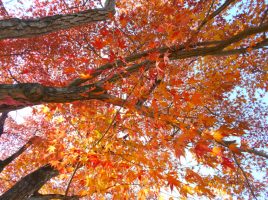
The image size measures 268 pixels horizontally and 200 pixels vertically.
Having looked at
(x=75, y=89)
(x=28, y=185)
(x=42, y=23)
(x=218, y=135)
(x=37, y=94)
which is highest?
(x=42, y=23)

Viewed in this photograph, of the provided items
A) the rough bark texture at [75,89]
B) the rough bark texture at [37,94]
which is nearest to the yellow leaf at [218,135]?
the rough bark texture at [75,89]

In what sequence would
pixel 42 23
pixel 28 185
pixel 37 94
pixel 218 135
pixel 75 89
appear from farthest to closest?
pixel 28 185
pixel 42 23
pixel 75 89
pixel 37 94
pixel 218 135

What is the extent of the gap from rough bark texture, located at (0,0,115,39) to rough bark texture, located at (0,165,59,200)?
12.6 ft

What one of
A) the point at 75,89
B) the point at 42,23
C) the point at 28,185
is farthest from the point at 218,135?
the point at 28,185

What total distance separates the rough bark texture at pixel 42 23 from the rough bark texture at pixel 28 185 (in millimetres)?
3850

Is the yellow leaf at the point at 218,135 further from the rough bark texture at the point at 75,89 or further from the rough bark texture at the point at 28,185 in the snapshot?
the rough bark texture at the point at 28,185

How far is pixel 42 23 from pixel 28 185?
169 inches

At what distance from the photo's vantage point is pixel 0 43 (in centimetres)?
820

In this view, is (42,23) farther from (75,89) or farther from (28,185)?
(28,185)

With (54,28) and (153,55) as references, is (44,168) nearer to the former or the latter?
(54,28)

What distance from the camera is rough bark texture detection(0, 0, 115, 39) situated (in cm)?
412

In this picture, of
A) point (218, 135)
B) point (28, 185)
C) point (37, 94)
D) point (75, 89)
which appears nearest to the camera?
point (218, 135)

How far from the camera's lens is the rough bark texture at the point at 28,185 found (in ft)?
19.8

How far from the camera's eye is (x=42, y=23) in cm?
430
